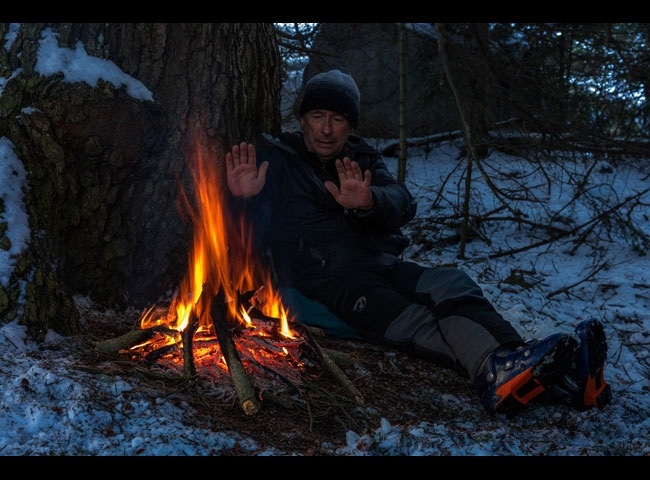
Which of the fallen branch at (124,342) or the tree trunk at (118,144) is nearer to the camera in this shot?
the fallen branch at (124,342)

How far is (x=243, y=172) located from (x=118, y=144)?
0.76m

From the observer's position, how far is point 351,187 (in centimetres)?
371

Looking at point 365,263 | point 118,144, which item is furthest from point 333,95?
point 118,144

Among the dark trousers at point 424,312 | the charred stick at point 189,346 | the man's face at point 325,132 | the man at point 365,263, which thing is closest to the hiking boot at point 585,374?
the man at point 365,263

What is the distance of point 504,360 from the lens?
3105 millimetres

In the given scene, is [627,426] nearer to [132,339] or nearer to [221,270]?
[221,270]

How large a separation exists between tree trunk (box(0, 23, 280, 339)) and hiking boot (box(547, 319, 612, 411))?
2.23m

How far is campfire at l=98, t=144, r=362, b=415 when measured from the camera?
296 centimetres

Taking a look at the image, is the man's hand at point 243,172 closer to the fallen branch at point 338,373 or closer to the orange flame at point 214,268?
the orange flame at point 214,268

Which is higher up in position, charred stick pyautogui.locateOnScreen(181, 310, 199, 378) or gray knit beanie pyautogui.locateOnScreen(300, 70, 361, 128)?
gray knit beanie pyautogui.locateOnScreen(300, 70, 361, 128)

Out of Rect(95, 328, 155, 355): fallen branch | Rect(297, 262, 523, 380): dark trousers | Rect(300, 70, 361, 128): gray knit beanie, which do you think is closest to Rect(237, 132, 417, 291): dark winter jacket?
Rect(297, 262, 523, 380): dark trousers

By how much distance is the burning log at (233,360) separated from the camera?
2729 mm

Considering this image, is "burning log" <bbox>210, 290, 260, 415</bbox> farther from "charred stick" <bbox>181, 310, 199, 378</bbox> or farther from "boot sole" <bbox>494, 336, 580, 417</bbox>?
"boot sole" <bbox>494, 336, 580, 417</bbox>
